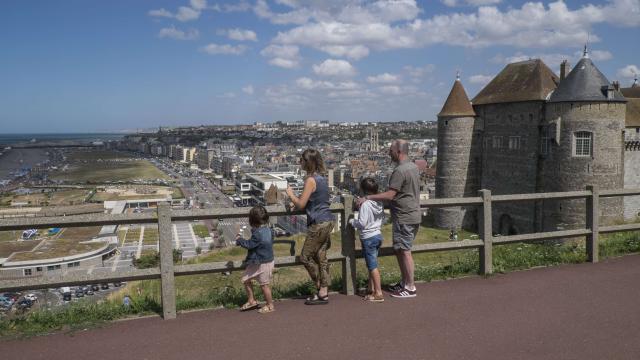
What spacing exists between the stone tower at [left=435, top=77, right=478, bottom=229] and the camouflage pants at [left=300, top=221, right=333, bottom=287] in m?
32.6

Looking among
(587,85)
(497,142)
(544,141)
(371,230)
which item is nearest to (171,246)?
(371,230)

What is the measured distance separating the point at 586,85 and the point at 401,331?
27.4 meters

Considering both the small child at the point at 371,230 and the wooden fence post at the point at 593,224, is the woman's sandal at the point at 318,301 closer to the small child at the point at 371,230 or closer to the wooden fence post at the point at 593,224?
the small child at the point at 371,230

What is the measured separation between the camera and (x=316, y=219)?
6398 millimetres

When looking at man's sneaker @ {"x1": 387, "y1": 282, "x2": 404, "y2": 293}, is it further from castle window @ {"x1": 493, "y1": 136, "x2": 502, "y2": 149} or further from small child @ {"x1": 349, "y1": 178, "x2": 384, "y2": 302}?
castle window @ {"x1": 493, "y1": 136, "x2": 502, "y2": 149}

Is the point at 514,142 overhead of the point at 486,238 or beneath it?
overhead

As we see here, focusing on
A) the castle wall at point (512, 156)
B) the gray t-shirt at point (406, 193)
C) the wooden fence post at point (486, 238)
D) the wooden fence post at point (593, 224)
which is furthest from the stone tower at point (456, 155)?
the gray t-shirt at point (406, 193)

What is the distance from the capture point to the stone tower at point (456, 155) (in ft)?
124

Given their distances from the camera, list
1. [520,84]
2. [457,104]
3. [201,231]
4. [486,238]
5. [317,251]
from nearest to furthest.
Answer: [317,251]
[486,238]
[520,84]
[457,104]
[201,231]

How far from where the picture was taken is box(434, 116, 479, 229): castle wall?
125 ft

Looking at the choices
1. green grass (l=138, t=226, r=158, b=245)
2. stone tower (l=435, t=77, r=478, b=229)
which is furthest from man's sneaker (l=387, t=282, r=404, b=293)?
green grass (l=138, t=226, r=158, b=245)

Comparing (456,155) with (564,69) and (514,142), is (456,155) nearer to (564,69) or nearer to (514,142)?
(514,142)

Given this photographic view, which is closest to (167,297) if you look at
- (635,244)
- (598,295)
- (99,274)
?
(99,274)

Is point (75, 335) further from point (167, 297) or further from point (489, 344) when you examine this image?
point (489, 344)
